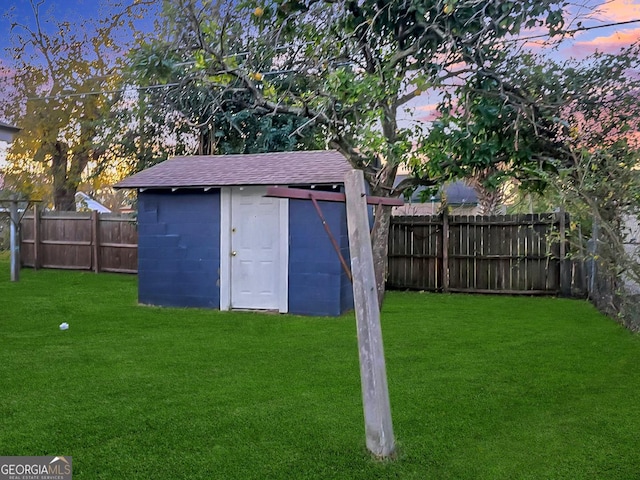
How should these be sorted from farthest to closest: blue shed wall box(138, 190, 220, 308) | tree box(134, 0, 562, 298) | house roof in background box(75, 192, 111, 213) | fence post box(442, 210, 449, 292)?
house roof in background box(75, 192, 111, 213) < fence post box(442, 210, 449, 292) < blue shed wall box(138, 190, 220, 308) < tree box(134, 0, 562, 298)

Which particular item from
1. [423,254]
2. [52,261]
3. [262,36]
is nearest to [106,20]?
[52,261]

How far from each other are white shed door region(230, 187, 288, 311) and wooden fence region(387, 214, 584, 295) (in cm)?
363

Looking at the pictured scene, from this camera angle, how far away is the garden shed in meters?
8.70

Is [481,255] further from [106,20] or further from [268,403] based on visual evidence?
[106,20]

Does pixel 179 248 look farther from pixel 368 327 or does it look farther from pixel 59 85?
pixel 59 85

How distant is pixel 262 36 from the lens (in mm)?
8742

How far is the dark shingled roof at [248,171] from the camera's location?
28.9 feet

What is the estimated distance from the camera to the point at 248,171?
31.2ft

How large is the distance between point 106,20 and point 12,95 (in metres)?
4.30

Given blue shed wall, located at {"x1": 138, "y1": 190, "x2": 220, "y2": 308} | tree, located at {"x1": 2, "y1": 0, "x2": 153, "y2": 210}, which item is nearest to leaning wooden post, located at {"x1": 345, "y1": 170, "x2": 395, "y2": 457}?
blue shed wall, located at {"x1": 138, "y1": 190, "x2": 220, "y2": 308}

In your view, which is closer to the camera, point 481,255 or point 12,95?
point 481,255

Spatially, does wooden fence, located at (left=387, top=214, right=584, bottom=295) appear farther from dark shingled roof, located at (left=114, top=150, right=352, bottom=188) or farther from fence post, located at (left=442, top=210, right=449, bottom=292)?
dark shingled roof, located at (left=114, top=150, right=352, bottom=188)

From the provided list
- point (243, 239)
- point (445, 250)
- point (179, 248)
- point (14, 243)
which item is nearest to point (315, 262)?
point (243, 239)

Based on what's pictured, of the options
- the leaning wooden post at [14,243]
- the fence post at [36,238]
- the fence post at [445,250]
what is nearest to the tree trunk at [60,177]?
the fence post at [36,238]
